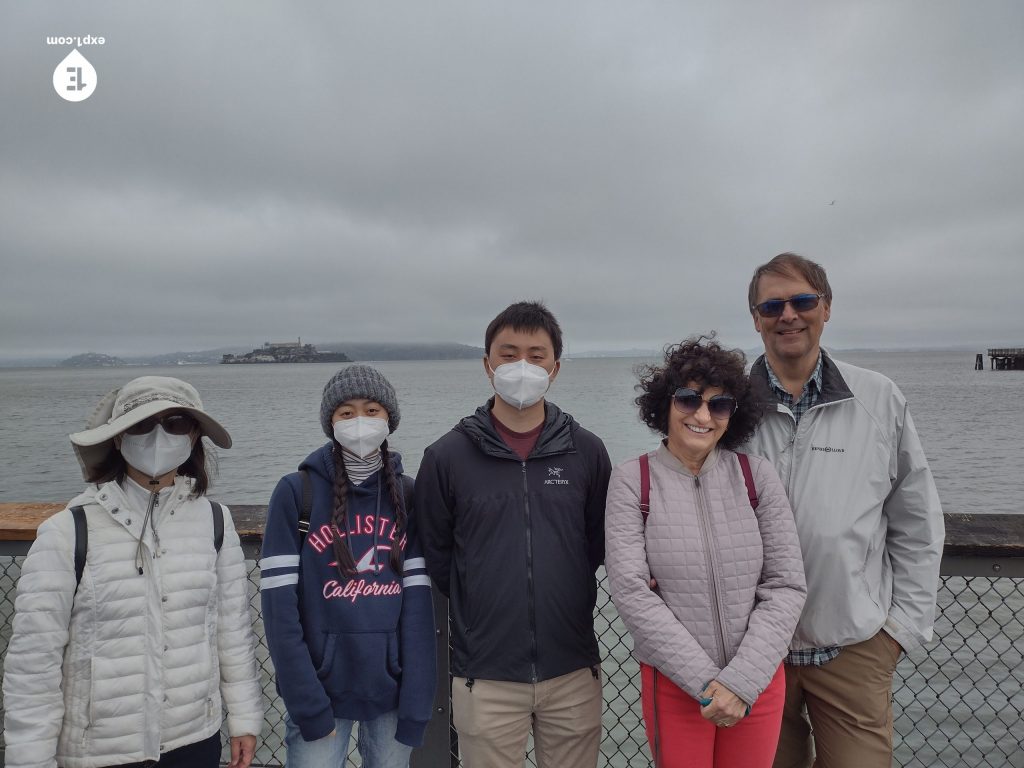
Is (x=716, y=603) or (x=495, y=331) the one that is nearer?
(x=716, y=603)

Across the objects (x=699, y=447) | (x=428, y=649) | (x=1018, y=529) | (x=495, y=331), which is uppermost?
(x=495, y=331)

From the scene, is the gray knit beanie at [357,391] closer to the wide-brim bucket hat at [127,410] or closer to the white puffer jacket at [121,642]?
the wide-brim bucket hat at [127,410]

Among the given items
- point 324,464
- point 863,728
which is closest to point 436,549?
point 324,464

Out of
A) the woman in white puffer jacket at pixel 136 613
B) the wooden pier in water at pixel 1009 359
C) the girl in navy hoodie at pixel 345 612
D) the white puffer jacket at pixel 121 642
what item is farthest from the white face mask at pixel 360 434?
the wooden pier in water at pixel 1009 359

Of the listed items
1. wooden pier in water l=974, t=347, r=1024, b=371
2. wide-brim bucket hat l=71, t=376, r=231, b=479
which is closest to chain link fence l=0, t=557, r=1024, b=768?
wide-brim bucket hat l=71, t=376, r=231, b=479

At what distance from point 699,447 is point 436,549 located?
1.34 meters

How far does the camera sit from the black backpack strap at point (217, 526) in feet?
9.05

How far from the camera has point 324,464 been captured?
2936 millimetres

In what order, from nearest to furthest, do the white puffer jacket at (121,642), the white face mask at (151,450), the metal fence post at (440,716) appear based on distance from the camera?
the white puffer jacket at (121,642)
the white face mask at (151,450)
the metal fence post at (440,716)

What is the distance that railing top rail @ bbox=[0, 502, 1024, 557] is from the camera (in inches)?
114

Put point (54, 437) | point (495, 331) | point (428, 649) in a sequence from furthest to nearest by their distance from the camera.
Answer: point (54, 437)
point (495, 331)
point (428, 649)

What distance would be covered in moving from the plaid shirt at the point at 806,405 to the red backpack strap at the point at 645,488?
30.8 inches

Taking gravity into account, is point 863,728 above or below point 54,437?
above

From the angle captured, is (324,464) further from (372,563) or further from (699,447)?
(699,447)
